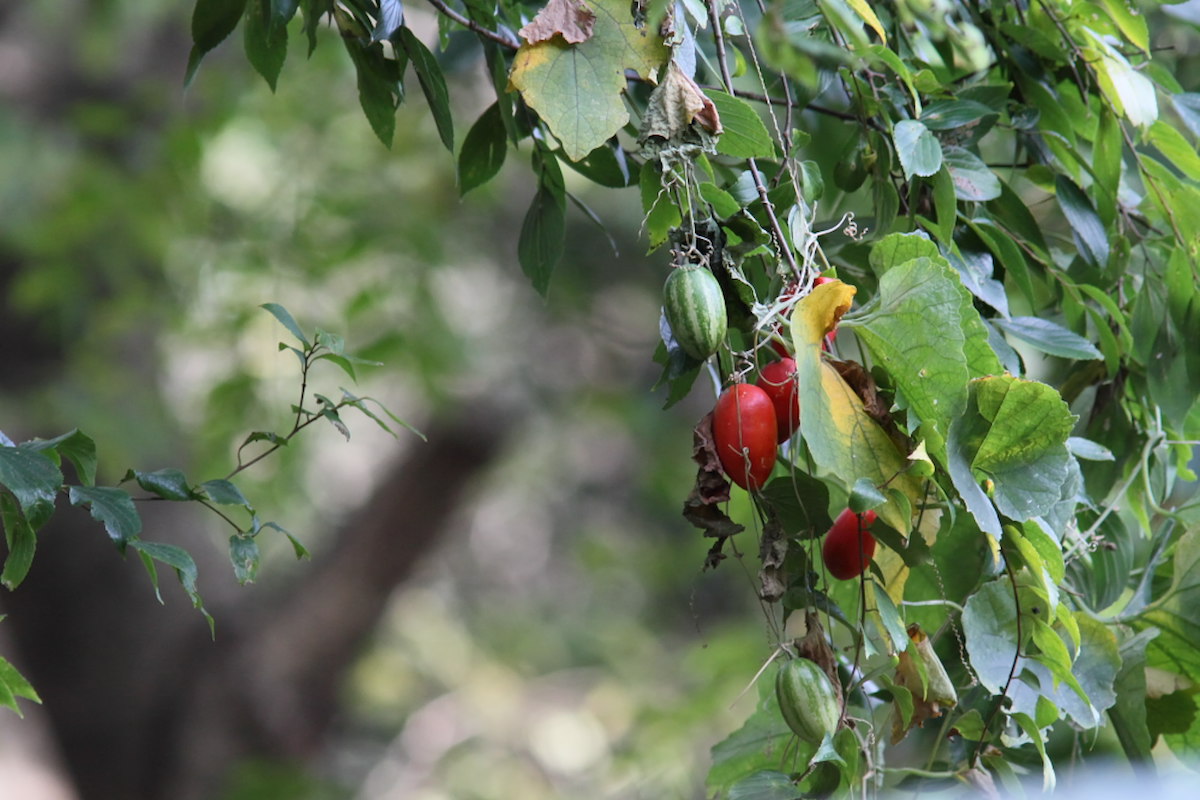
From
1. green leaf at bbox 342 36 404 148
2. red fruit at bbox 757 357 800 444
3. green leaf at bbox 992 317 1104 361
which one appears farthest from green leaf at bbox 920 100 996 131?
green leaf at bbox 342 36 404 148

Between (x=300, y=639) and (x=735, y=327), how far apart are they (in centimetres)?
226

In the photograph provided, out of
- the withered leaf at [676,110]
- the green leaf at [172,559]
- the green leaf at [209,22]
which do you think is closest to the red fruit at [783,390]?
the withered leaf at [676,110]

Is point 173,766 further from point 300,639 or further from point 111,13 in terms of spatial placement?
point 111,13

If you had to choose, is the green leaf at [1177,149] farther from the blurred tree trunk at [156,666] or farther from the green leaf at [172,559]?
the blurred tree trunk at [156,666]

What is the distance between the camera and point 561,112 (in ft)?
1.83

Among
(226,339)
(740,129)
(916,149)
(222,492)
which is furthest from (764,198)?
(226,339)

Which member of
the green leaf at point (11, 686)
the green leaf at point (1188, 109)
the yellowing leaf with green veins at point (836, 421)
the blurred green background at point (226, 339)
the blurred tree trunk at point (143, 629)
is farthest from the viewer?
the blurred tree trunk at point (143, 629)

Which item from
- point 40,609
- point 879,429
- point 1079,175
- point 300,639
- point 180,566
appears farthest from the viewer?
point 300,639

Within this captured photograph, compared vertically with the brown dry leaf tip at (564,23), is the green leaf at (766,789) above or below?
below

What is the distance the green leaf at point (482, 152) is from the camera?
0.80 metres

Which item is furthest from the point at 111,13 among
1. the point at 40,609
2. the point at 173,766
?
the point at 173,766

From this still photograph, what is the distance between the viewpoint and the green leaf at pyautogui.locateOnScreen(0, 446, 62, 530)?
24.0 inches

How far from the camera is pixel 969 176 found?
28.1 inches

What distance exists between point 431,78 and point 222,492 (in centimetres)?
28
